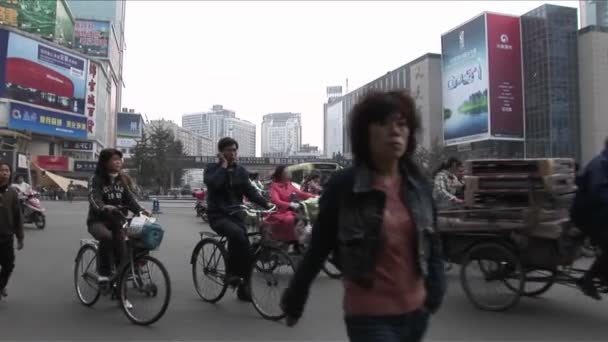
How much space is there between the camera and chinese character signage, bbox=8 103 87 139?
52188 millimetres

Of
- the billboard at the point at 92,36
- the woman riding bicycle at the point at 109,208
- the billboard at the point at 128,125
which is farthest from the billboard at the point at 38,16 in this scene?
the woman riding bicycle at the point at 109,208

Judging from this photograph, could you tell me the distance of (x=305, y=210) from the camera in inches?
294

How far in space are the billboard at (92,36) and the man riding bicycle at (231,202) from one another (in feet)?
293

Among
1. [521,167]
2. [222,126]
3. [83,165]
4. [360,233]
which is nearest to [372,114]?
[360,233]

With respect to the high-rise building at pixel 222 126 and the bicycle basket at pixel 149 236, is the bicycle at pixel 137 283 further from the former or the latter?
the high-rise building at pixel 222 126

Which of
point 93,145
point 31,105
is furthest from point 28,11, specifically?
point 93,145

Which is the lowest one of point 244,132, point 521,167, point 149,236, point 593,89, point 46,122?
point 149,236

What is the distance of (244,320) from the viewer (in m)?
5.21

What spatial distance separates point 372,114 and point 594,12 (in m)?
83.0

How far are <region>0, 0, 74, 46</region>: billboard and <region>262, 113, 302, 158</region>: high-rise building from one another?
4927cm

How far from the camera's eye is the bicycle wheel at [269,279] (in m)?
5.23

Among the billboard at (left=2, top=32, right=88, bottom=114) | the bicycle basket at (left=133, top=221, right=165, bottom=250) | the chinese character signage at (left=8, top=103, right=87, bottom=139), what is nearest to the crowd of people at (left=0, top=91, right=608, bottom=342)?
the bicycle basket at (left=133, top=221, right=165, bottom=250)

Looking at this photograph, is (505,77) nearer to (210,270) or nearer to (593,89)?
(593,89)

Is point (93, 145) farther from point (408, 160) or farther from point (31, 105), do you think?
point (408, 160)
